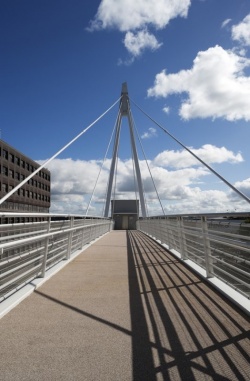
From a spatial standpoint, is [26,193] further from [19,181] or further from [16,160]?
[16,160]

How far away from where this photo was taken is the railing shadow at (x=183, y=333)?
2.60m

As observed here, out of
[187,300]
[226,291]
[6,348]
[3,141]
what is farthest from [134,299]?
[3,141]

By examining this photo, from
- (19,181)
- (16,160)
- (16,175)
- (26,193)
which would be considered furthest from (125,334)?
(26,193)

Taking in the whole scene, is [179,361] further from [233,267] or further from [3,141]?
[3,141]

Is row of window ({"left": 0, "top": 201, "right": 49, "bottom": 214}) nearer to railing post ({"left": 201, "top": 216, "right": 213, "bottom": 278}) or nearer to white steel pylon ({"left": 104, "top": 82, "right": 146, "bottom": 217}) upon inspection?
white steel pylon ({"left": 104, "top": 82, "right": 146, "bottom": 217})

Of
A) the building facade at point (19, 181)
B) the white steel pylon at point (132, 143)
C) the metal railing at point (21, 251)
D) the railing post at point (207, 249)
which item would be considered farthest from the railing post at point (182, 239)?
the building facade at point (19, 181)

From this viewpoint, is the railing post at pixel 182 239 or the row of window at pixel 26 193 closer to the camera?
the railing post at pixel 182 239

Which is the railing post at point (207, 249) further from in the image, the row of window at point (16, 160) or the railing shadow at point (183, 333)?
the row of window at point (16, 160)

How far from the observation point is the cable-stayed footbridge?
2660mm

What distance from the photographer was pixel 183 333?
3338 millimetres

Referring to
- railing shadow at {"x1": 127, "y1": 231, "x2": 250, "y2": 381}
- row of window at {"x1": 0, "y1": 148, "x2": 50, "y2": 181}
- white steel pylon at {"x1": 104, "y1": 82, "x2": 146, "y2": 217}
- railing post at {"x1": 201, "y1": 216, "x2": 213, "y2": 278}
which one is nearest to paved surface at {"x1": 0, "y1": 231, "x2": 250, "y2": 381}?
railing shadow at {"x1": 127, "y1": 231, "x2": 250, "y2": 381}

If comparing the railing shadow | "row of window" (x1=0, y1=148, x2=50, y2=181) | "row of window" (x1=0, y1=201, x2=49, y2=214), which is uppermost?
"row of window" (x1=0, y1=148, x2=50, y2=181)

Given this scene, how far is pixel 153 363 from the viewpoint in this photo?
2717 mm

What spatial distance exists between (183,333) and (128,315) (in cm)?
79
